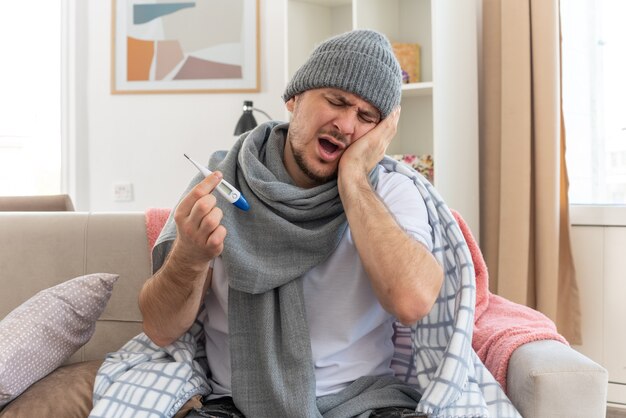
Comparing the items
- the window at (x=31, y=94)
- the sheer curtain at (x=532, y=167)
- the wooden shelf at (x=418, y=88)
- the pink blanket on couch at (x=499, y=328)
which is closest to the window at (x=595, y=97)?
the sheer curtain at (x=532, y=167)

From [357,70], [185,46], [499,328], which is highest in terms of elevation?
[185,46]

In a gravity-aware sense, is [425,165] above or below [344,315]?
above

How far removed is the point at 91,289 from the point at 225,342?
31cm

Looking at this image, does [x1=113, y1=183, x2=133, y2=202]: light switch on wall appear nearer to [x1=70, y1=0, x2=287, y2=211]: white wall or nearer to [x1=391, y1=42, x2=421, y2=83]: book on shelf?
[x1=70, y1=0, x2=287, y2=211]: white wall

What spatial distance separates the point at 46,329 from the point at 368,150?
77 cm

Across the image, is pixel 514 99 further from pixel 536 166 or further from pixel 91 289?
pixel 91 289

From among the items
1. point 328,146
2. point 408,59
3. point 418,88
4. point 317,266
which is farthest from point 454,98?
point 317,266

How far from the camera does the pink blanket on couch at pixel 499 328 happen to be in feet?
4.83

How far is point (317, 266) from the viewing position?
1.55 m

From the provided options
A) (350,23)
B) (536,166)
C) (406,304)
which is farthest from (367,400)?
(350,23)

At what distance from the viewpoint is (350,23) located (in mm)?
3574

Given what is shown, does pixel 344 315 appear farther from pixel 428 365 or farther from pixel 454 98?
pixel 454 98

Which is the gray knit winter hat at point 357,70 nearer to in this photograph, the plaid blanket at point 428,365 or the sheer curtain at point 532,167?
the plaid blanket at point 428,365

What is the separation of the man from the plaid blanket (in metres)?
0.04
